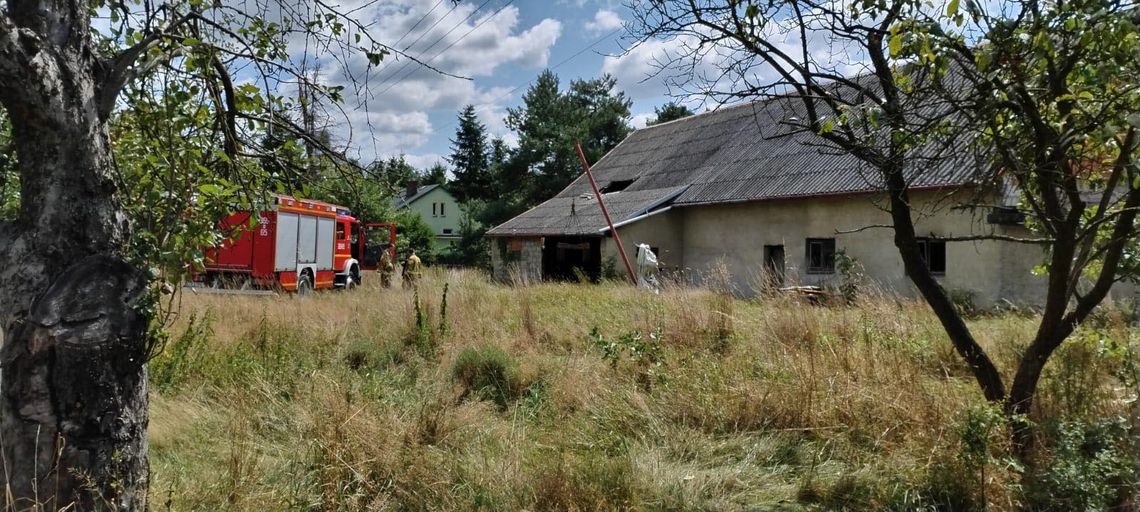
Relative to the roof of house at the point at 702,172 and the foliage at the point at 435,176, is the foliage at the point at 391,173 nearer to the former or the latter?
the roof of house at the point at 702,172

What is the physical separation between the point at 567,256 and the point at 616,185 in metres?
4.33

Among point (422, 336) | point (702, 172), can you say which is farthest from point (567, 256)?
point (422, 336)

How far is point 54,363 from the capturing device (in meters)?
2.77

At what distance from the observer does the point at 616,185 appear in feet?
86.1

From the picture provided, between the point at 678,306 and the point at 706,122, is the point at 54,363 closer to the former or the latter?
the point at 678,306

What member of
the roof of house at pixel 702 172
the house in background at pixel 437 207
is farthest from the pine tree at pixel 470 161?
the roof of house at pixel 702 172

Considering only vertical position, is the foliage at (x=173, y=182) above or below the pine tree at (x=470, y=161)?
below

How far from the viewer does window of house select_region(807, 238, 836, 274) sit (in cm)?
1659

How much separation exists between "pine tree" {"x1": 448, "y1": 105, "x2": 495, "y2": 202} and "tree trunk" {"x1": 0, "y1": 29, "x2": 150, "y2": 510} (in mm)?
46786

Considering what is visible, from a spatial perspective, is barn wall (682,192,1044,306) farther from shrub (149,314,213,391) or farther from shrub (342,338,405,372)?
shrub (149,314,213,391)

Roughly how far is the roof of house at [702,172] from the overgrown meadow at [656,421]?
329 inches

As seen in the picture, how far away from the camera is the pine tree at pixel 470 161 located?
4969 cm

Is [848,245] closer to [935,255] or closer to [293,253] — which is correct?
[935,255]

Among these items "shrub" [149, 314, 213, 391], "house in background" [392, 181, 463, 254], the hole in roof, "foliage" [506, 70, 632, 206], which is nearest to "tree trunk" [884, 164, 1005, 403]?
"shrub" [149, 314, 213, 391]
